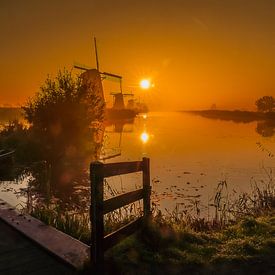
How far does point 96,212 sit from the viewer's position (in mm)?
6559

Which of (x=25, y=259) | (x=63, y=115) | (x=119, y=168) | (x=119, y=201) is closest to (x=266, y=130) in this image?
(x=63, y=115)

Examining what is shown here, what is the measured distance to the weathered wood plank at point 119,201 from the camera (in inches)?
268

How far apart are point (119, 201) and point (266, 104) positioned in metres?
142

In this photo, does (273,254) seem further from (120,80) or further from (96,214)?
(120,80)

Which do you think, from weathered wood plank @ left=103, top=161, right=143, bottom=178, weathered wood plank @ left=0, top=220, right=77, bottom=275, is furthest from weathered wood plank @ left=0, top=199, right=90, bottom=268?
weathered wood plank @ left=103, top=161, right=143, bottom=178

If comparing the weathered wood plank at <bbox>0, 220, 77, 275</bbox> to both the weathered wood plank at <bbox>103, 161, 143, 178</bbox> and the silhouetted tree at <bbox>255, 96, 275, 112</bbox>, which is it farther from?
the silhouetted tree at <bbox>255, 96, 275, 112</bbox>

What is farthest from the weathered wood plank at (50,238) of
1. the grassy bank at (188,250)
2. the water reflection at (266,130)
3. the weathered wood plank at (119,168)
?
the water reflection at (266,130)

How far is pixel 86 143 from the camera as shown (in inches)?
1309

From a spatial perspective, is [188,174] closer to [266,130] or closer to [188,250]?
[188,250]

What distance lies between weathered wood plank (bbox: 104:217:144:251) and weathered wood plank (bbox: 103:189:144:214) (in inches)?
19.5

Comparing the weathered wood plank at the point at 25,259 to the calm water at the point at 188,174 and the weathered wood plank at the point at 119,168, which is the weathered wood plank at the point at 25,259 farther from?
the calm water at the point at 188,174

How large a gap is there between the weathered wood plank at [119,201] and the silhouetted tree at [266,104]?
13883 centimetres

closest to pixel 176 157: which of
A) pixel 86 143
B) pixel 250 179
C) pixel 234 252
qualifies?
pixel 86 143

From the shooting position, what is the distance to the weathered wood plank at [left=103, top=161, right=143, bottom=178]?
692cm
